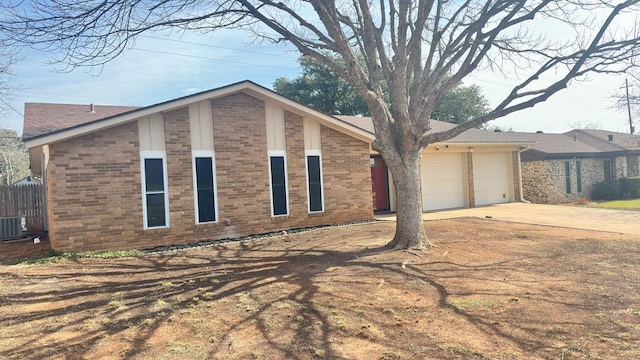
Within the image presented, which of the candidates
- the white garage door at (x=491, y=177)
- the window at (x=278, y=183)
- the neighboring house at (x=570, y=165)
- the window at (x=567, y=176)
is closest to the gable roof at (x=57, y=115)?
the window at (x=278, y=183)

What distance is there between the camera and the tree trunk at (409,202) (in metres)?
8.34

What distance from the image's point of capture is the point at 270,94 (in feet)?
38.0

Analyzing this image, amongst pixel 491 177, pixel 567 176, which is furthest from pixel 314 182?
pixel 567 176

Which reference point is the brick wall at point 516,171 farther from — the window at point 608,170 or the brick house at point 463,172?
the window at point 608,170

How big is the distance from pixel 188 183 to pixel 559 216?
11726 mm

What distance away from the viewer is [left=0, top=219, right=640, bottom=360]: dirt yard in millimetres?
4023

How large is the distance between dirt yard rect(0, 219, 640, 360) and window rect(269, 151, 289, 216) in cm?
320

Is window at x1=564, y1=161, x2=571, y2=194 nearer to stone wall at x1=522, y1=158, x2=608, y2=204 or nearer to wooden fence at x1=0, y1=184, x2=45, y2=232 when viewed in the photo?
stone wall at x1=522, y1=158, x2=608, y2=204

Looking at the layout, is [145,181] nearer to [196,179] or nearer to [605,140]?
[196,179]

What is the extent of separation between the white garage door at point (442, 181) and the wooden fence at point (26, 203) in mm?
14033

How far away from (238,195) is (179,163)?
70.1 inches

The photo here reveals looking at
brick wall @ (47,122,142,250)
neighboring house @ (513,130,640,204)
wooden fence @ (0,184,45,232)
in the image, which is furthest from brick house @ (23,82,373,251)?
neighboring house @ (513,130,640,204)

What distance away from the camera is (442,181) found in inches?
672

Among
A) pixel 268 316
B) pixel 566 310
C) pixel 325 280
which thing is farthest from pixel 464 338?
pixel 325 280
